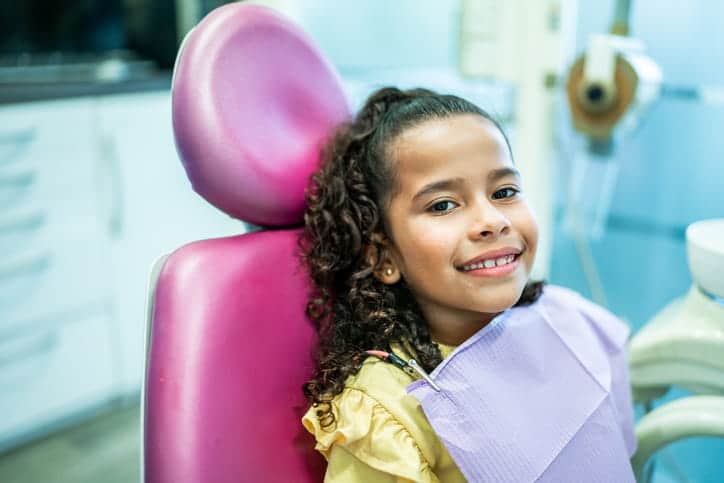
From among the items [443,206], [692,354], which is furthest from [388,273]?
[692,354]

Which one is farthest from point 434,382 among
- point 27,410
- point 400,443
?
point 27,410

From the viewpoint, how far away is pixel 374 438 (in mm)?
692

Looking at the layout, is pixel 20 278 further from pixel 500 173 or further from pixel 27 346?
pixel 500 173

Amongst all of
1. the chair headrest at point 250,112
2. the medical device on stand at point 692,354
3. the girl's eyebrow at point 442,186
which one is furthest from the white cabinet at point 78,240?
the medical device on stand at point 692,354

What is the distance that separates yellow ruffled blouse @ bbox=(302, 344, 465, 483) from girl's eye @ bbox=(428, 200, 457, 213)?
20 cm

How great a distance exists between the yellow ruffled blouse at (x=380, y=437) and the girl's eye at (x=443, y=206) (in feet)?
0.65

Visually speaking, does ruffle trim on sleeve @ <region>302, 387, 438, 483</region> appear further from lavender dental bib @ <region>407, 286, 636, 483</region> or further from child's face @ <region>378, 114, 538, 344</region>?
child's face @ <region>378, 114, 538, 344</region>

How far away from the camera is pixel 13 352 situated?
165 centimetres

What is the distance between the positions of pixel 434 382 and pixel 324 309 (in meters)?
0.18

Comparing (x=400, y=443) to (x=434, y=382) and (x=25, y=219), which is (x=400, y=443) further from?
(x=25, y=219)

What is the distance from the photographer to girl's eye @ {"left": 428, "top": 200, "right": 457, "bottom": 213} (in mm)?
787

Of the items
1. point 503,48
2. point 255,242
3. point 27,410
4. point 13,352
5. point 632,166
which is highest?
point 503,48

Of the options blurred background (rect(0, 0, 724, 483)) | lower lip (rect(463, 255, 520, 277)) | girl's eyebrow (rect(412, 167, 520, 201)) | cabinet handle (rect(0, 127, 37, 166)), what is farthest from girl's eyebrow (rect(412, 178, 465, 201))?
cabinet handle (rect(0, 127, 37, 166))

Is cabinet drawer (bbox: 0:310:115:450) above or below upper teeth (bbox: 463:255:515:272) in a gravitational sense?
below
